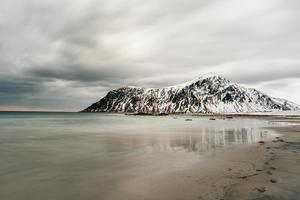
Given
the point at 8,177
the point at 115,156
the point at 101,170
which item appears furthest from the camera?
the point at 115,156

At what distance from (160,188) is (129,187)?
1423 millimetres

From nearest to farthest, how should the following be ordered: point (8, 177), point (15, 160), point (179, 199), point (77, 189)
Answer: point (179, 199), point (77, 189), point (8, 177), point (15, 160)

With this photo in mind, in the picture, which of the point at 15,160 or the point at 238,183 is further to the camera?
the point at 15,160

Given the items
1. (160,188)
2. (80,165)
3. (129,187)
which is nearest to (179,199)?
(160,188)

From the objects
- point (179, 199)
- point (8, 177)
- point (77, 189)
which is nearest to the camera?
point (179, 199)

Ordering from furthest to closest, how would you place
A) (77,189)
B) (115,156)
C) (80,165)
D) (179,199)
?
1. (115,156)
2. (80,165)
3. (77,189)
4. (179,199)

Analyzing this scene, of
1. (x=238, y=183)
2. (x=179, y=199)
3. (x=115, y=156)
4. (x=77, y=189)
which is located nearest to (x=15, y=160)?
(x=115, y=156)

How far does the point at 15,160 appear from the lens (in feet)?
63.1

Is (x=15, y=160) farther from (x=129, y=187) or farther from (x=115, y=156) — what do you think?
(x=129, y=187)

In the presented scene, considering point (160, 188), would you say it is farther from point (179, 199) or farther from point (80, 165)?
point (80, 165)

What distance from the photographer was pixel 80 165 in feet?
57.1

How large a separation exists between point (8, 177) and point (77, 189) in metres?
4.93

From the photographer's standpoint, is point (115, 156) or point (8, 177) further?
point (115, 156)

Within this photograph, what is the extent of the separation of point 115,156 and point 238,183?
1099 centimetres
